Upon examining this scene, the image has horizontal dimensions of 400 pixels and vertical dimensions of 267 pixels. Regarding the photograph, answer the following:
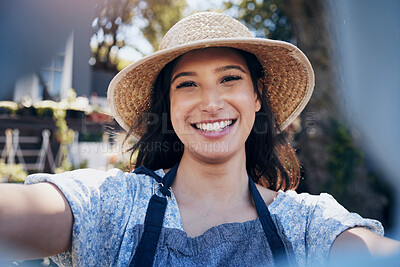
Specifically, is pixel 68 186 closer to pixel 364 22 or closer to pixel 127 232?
pixel 127 232

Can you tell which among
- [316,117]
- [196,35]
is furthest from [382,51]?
[316,117]

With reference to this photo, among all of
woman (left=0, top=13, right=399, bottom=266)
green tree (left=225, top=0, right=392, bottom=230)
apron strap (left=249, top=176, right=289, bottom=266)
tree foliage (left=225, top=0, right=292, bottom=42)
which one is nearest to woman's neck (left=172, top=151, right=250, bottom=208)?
woman (left=0, top=13, right=399, bottom=266)

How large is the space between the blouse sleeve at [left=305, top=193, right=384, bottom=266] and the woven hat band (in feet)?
2.82

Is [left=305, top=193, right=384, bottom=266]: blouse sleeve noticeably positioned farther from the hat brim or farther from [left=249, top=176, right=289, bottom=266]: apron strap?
the hat brim

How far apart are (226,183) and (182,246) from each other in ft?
1.41

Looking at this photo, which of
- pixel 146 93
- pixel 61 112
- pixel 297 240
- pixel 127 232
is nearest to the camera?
pixel 127 232

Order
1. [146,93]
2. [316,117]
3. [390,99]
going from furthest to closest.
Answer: [316,117]
[146,93]
[390,99]

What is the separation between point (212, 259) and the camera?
1212 millimetres

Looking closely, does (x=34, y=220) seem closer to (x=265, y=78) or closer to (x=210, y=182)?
(x=210, y=182)

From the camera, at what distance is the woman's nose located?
1.39m

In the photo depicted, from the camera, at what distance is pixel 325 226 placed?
1.24m

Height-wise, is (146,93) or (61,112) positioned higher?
(146,93)

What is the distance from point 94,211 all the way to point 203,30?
893 mm

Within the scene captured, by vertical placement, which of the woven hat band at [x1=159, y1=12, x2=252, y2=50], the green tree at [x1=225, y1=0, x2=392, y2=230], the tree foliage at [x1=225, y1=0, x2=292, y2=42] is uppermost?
the tree foliage at [x1=225, y1=0, x2=292, y2=42]
